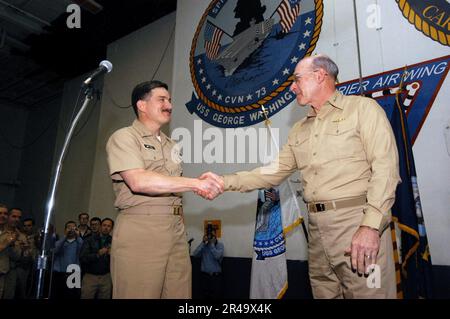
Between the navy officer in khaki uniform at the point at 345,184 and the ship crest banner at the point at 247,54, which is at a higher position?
the ship crest banner at the point at 247,54

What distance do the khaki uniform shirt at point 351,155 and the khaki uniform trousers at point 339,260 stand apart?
4.0 inches

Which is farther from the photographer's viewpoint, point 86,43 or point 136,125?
point 86,43

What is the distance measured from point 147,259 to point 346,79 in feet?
8.13

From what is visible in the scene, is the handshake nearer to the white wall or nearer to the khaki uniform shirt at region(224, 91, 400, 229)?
the khaki uniform shirt at region(224, 91, 400, 229)

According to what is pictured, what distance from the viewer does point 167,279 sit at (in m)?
1.79

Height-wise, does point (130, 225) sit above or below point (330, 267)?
above

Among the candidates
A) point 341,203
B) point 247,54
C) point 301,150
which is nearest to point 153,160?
point 301,150

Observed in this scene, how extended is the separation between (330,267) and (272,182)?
0.68m

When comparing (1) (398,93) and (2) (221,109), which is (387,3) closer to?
(1) (398,93)

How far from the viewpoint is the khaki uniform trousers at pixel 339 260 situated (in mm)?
1523

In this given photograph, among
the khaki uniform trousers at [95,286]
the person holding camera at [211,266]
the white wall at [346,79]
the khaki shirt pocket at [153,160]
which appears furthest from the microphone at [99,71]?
the khaki uniform trousers at [95,286]

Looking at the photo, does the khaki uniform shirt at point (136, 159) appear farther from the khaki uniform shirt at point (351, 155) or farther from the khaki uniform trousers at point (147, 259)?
the khaki uniform shirt at point (351, 155)

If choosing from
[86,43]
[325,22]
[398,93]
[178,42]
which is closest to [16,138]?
[86,43]

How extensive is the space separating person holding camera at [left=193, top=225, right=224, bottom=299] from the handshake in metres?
2.07
